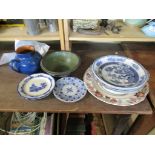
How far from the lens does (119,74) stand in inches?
28.1

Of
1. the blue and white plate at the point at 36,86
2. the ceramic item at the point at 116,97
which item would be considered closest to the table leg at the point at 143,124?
the ceramic item at the point at 116,97

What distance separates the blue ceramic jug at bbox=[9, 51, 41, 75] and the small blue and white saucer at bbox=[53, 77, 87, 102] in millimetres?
110

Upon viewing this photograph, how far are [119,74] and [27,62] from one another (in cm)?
35

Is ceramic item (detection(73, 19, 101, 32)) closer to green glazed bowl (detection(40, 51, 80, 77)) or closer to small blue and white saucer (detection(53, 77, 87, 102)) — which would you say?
green glazed bowl (detection(40, 51, 80, 77))

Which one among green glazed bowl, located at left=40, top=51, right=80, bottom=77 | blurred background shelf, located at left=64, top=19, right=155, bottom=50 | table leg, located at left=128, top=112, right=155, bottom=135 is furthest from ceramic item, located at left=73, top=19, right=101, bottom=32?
table leg, located at left=128, top=112, right=155, bottom=135

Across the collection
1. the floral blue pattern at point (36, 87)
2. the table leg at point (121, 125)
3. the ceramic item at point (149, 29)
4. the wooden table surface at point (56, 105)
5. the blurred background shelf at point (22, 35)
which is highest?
the ceramic item at point (149, 29)

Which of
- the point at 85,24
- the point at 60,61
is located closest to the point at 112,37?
the point at 85,24

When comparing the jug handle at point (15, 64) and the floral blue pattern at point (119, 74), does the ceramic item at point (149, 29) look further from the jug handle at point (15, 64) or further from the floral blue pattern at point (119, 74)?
the jug handle at point (15, 64)

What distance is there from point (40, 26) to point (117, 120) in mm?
660

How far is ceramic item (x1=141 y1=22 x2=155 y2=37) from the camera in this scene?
0.81 m

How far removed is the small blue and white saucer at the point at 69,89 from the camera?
A: 688mm

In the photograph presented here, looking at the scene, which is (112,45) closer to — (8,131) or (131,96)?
(131,96)

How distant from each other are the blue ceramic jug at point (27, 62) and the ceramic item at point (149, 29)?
47 cm

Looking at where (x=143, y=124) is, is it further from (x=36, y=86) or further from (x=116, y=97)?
(x=36, y=86)
